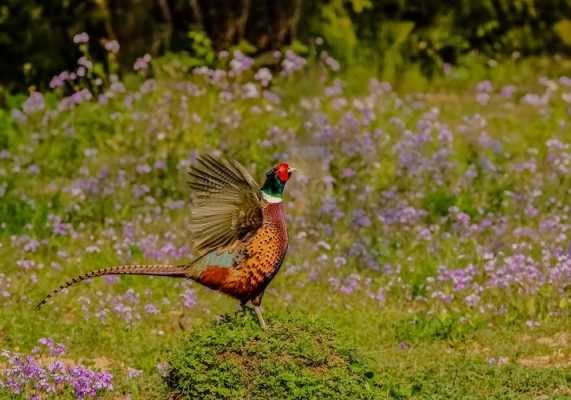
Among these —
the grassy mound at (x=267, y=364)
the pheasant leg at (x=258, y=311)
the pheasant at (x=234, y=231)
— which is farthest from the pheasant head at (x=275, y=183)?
the grassy mound at (x=267, y=364)

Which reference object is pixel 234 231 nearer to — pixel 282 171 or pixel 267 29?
pixel 282 171

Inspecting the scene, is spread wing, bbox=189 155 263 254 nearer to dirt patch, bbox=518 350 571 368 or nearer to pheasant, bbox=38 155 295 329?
pheasant, bbox=38 155 295 329

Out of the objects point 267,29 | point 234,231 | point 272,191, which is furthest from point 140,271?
point 267,29

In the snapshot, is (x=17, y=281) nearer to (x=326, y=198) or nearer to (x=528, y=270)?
(x=326, y=198)

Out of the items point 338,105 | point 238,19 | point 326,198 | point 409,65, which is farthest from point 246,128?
point 409,65

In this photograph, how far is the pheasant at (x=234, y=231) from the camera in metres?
5.38

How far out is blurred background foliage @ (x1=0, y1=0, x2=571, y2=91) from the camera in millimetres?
13648

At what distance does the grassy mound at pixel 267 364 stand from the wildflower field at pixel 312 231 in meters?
0.16

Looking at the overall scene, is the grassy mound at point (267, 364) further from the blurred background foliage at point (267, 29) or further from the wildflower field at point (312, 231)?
the blurred background foliage at point (267, 29)

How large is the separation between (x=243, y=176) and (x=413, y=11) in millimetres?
10354

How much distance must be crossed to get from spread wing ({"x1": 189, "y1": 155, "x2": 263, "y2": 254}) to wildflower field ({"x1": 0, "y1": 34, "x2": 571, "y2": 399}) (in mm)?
504

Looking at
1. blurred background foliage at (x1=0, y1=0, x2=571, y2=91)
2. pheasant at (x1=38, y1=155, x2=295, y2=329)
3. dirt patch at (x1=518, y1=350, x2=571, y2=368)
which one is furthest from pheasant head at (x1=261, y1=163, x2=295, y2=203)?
blurred background foliage at (x1=0, y1=0, x2=571, y2=91)

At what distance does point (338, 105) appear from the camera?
11.0 meters

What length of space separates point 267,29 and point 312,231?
16.7ft
